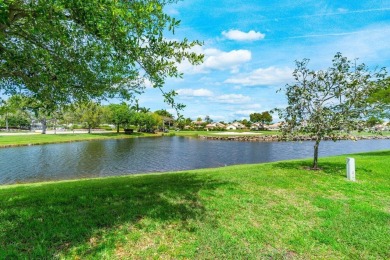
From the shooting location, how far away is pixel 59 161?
2672cm

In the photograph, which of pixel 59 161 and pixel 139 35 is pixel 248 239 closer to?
pixel 139 35

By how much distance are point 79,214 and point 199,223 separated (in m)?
3.07

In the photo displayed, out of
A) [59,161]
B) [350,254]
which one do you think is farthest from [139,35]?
[59,161]

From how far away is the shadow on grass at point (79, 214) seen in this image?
464 centimetres

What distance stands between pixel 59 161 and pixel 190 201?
24.6m

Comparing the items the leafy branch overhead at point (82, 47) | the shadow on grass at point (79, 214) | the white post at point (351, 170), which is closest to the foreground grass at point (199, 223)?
the shadow on grass at point (79, 214)

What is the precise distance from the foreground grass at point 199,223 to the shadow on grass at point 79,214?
0.02 metres

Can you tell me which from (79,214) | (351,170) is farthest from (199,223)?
(351,170)

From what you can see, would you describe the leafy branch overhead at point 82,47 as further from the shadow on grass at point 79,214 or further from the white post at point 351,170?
the white post at point 351,170

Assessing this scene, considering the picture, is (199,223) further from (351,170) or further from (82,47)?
(351,170)

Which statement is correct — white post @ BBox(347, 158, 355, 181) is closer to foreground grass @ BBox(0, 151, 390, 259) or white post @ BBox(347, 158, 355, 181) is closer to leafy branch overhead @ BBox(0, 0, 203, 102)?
foreground grass @ BBox(0, 151, 390, 259)

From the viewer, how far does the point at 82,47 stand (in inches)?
275

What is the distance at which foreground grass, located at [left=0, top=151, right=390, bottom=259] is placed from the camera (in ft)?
15.4

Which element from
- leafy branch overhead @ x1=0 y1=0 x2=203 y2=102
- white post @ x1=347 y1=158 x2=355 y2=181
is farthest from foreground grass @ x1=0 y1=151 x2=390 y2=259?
leafy branch overhead @ x1=0 y1=0 x2=203 y2=102
